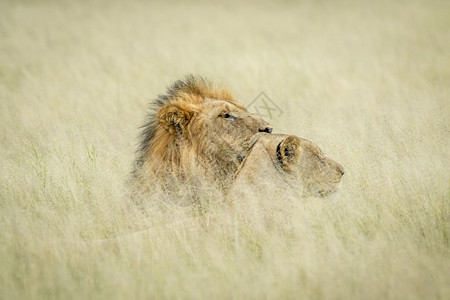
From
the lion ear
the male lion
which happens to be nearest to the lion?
the male lion

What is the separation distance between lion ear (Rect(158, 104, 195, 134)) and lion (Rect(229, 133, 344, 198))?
91 centimetres

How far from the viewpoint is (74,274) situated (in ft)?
13.3

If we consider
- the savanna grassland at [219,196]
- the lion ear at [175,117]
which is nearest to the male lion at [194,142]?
the lion ear at [175,117]

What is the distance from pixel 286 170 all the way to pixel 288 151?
17cm

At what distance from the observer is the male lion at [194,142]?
17.4 ft

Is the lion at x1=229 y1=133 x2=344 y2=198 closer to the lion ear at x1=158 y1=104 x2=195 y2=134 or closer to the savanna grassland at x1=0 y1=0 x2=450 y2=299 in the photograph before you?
the savanna grassland at x1=0 y1=0 x2=450 y2=299

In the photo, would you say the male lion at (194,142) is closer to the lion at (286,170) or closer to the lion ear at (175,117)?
the lion ear at (175,117)

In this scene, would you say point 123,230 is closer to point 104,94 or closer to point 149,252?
point 149,252

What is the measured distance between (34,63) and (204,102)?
8.11 meters

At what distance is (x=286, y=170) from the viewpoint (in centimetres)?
461

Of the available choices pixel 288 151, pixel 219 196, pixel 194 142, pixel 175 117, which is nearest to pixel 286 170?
pixel 288 151

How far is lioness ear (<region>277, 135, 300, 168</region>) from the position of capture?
4.45 meters

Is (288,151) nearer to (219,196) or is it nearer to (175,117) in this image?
(219,196)

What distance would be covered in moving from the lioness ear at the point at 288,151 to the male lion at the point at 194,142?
2.45 feet
